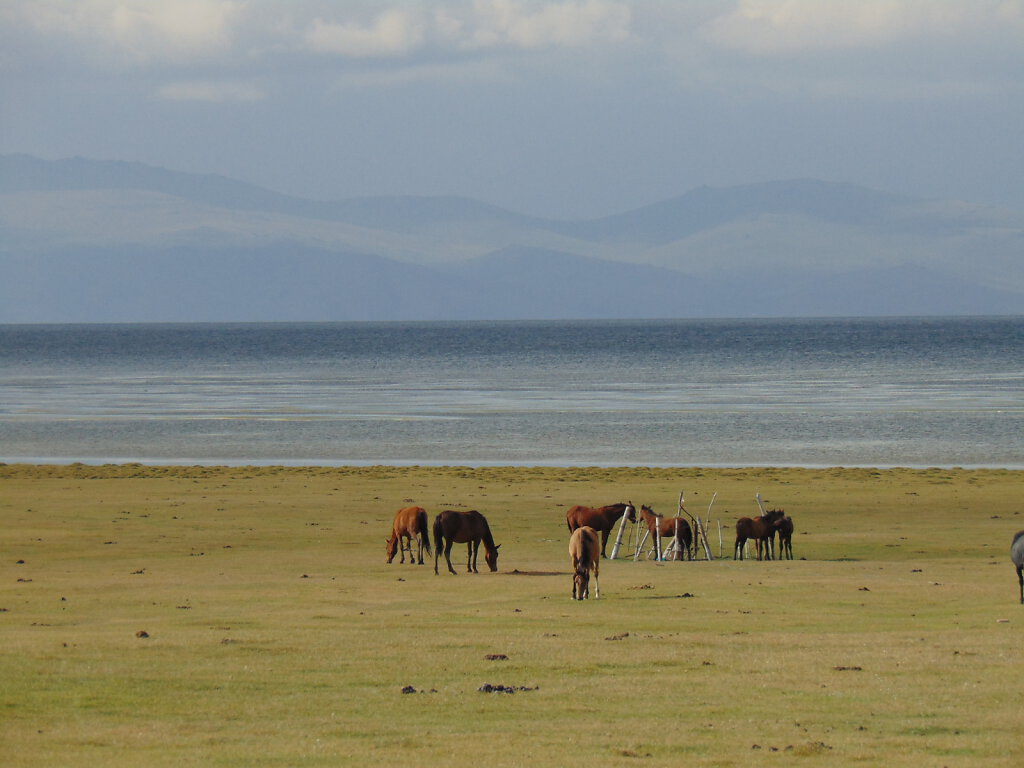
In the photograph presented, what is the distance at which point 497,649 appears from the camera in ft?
56.3

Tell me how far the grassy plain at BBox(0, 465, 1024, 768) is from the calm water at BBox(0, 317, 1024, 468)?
74.0ft

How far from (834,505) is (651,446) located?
2168cm

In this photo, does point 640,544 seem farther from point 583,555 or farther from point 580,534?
point 580,534

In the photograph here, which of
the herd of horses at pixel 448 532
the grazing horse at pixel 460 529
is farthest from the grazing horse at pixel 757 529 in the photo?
the grazing horse at pixel 460 529

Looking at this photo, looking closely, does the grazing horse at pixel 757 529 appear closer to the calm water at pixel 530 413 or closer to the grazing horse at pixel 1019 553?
Result: the grazing horse at pixel 1019 553

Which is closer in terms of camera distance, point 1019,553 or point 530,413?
point 1019,553

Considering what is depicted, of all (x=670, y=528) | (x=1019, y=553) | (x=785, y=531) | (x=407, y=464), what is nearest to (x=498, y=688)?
(x=1019, y=553)

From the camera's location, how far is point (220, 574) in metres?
25.0

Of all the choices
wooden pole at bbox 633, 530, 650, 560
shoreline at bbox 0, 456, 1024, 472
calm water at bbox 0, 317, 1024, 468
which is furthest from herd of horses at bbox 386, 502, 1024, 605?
calm water at bbox 0, 317, 1024, 468

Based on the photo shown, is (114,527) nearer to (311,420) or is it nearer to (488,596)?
(488,596)

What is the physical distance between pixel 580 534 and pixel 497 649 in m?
4.16

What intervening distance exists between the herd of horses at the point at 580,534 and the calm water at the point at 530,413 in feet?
79.5

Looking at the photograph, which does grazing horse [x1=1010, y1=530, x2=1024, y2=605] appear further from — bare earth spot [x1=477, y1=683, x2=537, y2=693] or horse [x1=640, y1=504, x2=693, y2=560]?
bare earth spot [x1=477, y1=683, x2=537, y2=693]

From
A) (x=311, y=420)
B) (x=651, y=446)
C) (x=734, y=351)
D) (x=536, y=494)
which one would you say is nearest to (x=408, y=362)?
(x=734, y=351)
